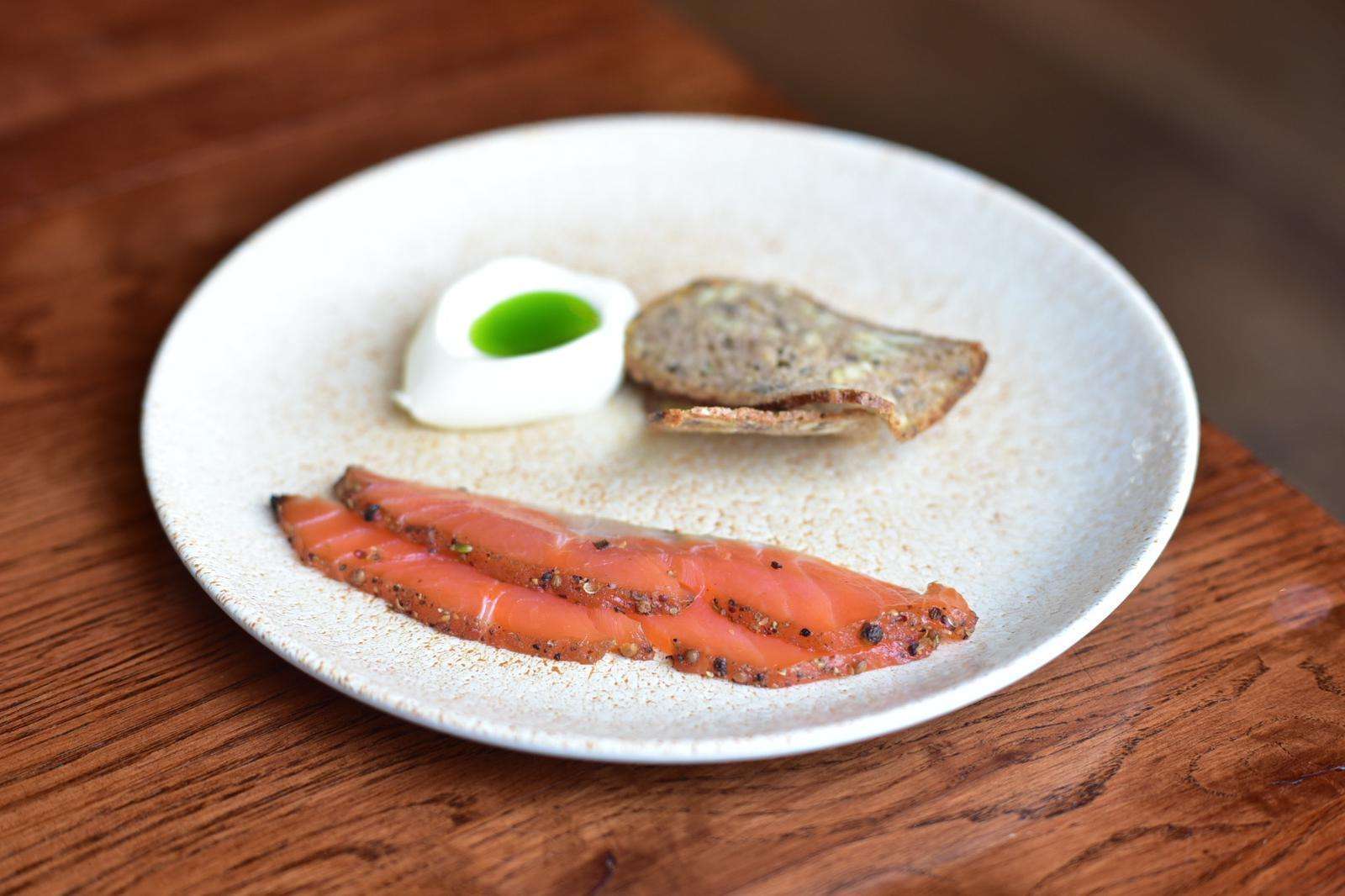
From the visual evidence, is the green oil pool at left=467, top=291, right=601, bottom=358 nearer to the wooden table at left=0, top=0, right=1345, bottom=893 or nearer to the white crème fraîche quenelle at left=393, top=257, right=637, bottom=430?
the white crème fraîche quenelle at left=393, top=257, right=637, bottom=430

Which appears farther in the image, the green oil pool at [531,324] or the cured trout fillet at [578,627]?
the green oil pool at [531,324]

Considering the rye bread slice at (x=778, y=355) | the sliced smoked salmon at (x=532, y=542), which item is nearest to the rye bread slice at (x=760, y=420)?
the rye bread slice at (x=778, y=355)

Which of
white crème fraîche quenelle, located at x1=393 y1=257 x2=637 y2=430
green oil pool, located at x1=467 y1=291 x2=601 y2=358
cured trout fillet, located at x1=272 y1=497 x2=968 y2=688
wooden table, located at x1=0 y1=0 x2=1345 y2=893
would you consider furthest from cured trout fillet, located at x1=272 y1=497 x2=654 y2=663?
green oil pool, located at x1=467 y1=291 x2=601 y2=358

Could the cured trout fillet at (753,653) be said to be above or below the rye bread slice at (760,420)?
below

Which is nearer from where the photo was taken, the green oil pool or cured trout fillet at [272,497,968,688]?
cured trout fillet at [272,497,968,688]

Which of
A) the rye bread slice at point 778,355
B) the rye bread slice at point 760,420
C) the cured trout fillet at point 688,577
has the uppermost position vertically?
the rye bread slice at point 778,355

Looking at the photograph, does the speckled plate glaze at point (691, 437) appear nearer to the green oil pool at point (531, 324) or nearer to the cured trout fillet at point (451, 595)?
the cured trout fillet at point (451, 595)

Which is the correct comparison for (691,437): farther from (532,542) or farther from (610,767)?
(610,767)

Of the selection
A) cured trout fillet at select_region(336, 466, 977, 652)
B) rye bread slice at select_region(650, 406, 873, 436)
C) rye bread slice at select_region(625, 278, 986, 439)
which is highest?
rye bread slice at select_region(625, 278, 986, 439)
